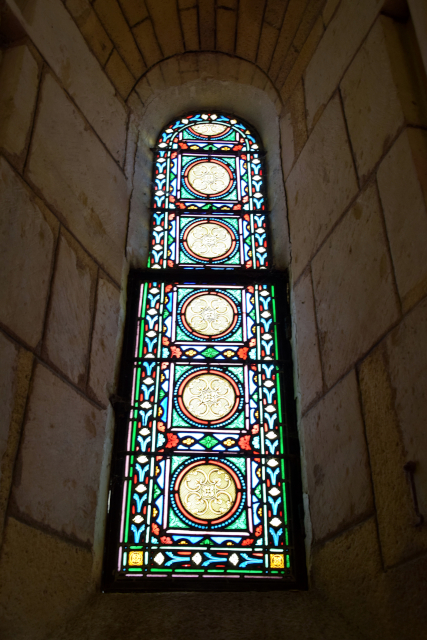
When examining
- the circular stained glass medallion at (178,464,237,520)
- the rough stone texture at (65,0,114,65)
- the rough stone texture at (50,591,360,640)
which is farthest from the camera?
the rough stone texture at (65,0,114,65)

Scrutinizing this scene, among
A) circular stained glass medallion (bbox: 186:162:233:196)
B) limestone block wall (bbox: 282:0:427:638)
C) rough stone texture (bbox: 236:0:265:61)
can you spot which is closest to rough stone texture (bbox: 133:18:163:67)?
rough stone texture (bbox: 236:0:265:61)

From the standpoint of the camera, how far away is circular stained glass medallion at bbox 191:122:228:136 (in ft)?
12.6

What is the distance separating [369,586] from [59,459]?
1.07 m

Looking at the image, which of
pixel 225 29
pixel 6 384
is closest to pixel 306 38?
pixel 225 29

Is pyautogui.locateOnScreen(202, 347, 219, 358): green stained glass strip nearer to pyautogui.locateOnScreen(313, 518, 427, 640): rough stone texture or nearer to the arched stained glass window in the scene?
the arched stained glass window

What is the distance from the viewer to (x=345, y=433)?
7.24 feet

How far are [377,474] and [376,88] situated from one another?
4.59 feet

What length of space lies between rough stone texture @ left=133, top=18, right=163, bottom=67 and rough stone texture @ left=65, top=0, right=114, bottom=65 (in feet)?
0.61

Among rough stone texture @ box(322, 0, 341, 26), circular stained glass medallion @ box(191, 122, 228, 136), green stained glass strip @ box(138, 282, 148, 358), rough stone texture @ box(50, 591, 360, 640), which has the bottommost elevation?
rough stone texture @ box(50, 591, 360, 640)

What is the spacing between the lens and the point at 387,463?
192cm

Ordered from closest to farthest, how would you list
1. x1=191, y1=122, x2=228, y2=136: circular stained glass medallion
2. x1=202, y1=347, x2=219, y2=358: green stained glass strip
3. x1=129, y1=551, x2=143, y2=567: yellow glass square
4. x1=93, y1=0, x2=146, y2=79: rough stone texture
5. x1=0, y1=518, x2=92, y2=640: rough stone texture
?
x1=0, y1=518, x2=92, y2=640: rough stone texture < x1=129, y1=551, x2=143, y2=567: yellow glass square < x1=202, y1=347, x2=219, y2=358: green stained glass strip < x1=93, y1=0, x2=146, y2=79: rough stone texture < x1=191, y1=122, x2=228, y2=136: circular stained glass medallion

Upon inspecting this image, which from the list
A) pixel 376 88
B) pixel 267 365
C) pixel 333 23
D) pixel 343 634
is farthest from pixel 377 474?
pixel 333 23

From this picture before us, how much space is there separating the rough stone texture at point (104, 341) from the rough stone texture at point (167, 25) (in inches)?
60.4

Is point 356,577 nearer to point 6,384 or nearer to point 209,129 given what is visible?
point 6,384
